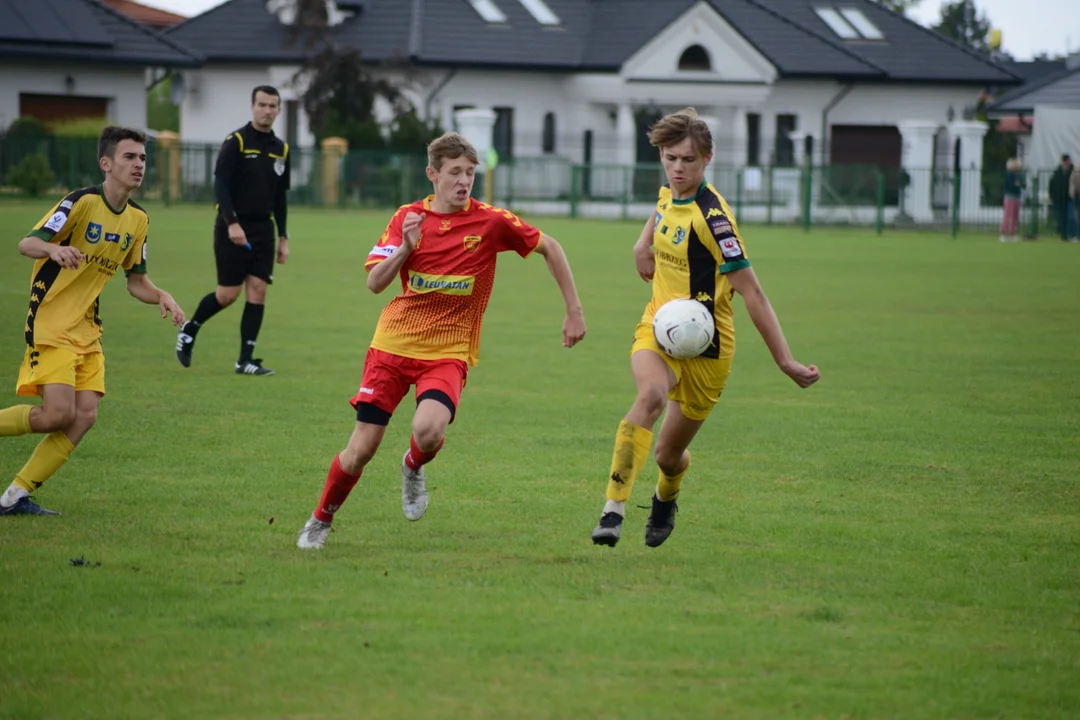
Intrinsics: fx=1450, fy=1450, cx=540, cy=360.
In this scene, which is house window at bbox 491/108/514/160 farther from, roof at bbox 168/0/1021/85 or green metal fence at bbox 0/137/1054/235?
green metal fence at bbox 0/137/1054/235

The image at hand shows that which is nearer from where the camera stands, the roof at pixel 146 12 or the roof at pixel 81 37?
the roof at pixel 81 37

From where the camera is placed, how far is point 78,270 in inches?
277

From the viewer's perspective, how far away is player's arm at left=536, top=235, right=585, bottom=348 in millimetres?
6465

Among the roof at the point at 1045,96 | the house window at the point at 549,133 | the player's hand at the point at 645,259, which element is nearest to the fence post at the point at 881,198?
the roof at the point at 1045,96

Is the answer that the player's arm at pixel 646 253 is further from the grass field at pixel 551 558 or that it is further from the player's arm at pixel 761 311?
the grass field at pixel 551 558

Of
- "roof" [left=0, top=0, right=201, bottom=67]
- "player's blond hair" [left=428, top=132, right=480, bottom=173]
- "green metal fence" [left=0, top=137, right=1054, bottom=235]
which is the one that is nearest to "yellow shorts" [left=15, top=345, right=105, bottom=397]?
"player's blond hair" [left=428, top=132, right=480, bottom=173]

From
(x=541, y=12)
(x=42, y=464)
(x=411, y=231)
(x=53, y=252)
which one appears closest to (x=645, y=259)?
(x=411, y=231)

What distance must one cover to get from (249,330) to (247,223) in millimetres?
988

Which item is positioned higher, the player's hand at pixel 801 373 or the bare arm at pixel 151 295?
the bare arm at pixel 151 295

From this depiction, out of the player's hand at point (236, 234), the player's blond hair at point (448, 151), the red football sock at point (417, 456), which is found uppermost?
the player's blond hair at point (448, 151)

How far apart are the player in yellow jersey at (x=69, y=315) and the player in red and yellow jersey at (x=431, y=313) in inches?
53.8

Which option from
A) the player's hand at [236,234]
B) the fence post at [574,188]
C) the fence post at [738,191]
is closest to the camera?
the player's hand at [236,234]

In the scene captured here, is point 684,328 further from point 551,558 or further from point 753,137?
point 753,137

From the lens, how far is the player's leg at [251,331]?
12047mm
